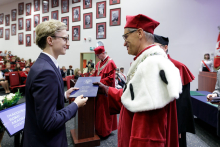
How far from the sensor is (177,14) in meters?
7.06

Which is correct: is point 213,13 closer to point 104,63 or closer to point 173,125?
point 104,63

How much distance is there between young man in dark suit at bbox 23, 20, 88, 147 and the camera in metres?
0.90

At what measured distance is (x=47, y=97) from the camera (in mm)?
896

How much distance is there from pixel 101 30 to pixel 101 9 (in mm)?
1259

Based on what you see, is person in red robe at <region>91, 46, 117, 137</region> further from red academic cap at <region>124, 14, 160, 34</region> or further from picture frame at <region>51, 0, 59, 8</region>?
picture frame at <region>51, 0, 59, 8</region>

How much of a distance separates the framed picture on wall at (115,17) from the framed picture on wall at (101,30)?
55cm

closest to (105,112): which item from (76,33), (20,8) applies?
(76,33)

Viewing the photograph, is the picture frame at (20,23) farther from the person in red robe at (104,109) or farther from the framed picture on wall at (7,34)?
the person in red robe at (104,109)

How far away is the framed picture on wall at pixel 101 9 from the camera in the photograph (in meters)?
8.52

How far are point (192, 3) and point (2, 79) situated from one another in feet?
32.2

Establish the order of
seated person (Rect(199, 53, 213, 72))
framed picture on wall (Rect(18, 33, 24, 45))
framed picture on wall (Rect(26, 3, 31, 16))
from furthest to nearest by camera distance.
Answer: framed picture on wall (Rect(18, 33, 24, 45)), framed picture on wall (Rect(26, 3, 31, 16)), seated person (Rect(199, 53, 213, 72))

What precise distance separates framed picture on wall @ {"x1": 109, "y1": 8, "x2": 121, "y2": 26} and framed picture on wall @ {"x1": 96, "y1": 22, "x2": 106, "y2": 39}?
55 cm

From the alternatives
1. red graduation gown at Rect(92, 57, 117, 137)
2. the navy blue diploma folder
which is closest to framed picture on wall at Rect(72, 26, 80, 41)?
red graduation gown at Rect(92, 57, 117, 137)

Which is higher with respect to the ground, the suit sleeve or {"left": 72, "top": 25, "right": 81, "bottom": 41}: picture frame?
{"left": 72, "top": 25, "right": 81, "bottom": 41}: picture frame
